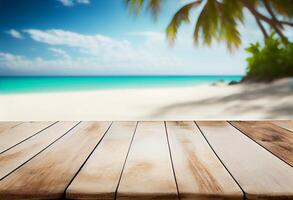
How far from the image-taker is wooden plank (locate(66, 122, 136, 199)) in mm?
705

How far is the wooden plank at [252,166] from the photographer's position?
2.38 ft

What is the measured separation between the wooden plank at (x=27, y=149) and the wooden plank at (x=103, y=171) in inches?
8.1

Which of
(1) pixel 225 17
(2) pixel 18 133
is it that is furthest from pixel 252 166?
(1) pixel 225 17

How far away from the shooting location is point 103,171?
2.82ft

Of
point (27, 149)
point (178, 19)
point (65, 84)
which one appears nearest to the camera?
point (27, 149)

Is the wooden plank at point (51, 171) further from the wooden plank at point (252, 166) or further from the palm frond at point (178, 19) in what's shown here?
the palm frond at point (178, 19)

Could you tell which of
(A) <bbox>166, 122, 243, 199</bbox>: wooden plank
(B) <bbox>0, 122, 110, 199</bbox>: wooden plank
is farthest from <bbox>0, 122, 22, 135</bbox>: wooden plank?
(A) <bbox>166, 122, 243, 199</bbox>: wooden plank

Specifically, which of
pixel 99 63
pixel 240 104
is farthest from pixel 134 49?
pixel 240 104

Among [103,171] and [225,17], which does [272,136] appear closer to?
[103,171]

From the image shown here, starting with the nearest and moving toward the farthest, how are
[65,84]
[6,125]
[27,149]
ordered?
[27,149], [6,125], [65,84]

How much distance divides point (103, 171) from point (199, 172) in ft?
0.85

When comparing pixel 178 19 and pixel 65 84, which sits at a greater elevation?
pixel 178 19

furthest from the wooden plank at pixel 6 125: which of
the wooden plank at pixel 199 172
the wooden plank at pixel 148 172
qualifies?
the wooden plank at pixel 199 172

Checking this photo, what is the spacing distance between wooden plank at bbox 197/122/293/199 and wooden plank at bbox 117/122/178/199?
0.18 m
